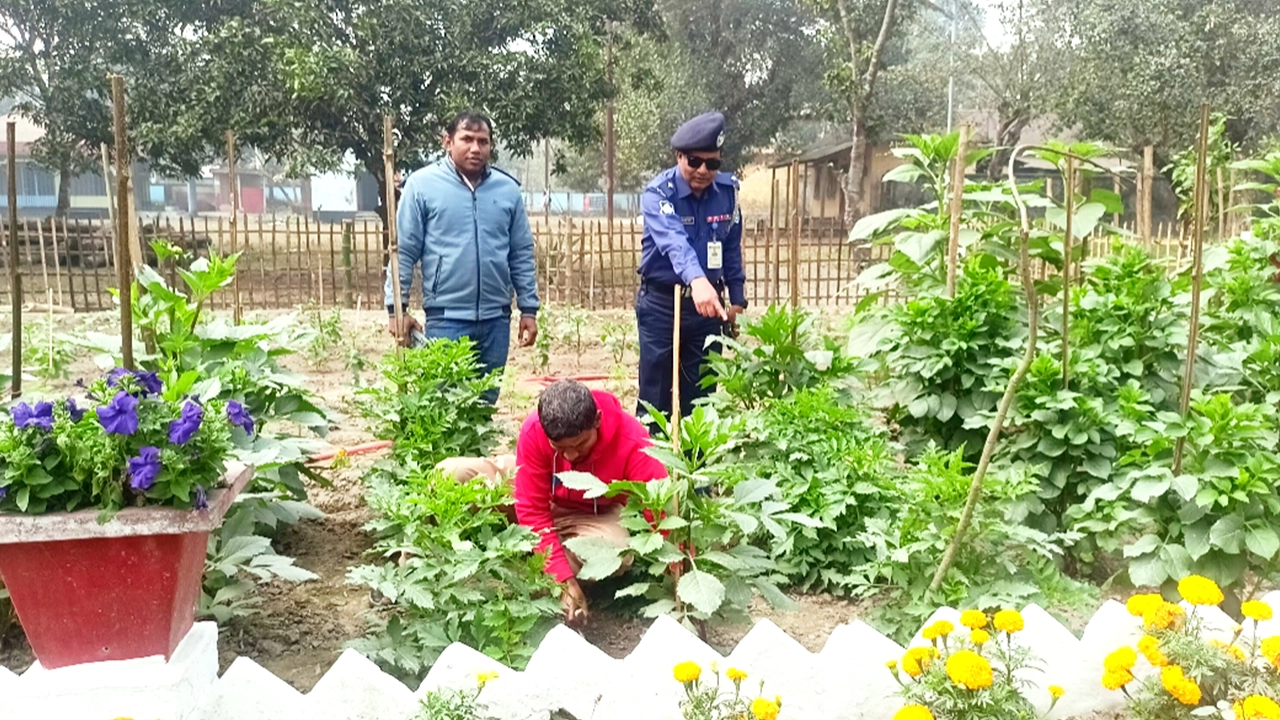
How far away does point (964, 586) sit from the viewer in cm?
275

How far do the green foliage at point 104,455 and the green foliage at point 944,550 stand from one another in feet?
5.85

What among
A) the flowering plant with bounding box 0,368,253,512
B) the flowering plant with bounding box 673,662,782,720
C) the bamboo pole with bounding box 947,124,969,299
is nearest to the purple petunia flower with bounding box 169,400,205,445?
the flowering plant with bounding box 0,368,253,512

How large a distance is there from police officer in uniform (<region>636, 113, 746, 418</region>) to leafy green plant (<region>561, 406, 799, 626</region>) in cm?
140

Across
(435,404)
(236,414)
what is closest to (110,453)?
(236,414)

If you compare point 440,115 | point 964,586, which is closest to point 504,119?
point 440,115

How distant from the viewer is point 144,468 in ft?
6.47

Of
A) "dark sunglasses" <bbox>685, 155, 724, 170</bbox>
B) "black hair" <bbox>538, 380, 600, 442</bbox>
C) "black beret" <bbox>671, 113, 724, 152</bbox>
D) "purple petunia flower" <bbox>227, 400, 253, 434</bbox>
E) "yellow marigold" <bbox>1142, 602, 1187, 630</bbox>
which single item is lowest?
"yellow marigold" <bbox>1142, 602, 1187, 630</bbox>

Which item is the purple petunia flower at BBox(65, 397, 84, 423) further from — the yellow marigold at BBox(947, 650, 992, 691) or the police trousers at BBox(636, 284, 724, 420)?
the police trousers at BBox(636, 284, 724, 420)

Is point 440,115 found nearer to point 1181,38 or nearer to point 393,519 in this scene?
point 393,519

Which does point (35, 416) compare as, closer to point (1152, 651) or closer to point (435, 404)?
point (435, 404)

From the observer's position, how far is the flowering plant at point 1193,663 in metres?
2.19

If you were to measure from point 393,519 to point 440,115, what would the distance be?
1239cm

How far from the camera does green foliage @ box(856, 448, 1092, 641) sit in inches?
108

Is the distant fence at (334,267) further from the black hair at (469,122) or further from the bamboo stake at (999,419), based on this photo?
the bamboo stake at (999,419)
